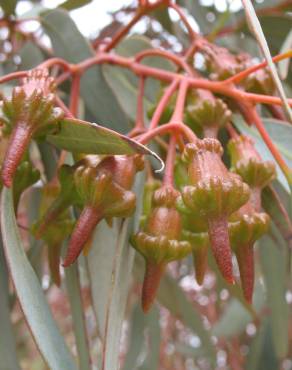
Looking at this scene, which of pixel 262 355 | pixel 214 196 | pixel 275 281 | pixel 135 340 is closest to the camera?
pixel 214 196

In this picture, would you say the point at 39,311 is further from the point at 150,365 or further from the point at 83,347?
the point at 150,365

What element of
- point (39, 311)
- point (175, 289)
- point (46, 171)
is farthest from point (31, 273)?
point (175, 289)

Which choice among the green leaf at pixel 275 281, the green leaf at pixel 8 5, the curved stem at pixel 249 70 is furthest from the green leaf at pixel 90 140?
the green leaf at pixel 275 281

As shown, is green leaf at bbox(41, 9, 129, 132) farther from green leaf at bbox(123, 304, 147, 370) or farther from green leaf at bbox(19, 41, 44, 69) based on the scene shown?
green leaf at bbox(123, 304, 147, 370)

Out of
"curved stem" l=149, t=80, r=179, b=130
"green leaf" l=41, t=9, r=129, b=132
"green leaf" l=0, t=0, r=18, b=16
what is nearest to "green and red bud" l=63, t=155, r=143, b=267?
"curved stem" l=149, t=80, r=179, b=130

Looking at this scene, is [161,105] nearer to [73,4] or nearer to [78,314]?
[78,314]

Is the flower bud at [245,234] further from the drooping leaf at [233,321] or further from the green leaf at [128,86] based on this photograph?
the drooping leaf at [233,321]

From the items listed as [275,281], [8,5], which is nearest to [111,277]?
[8,5]
